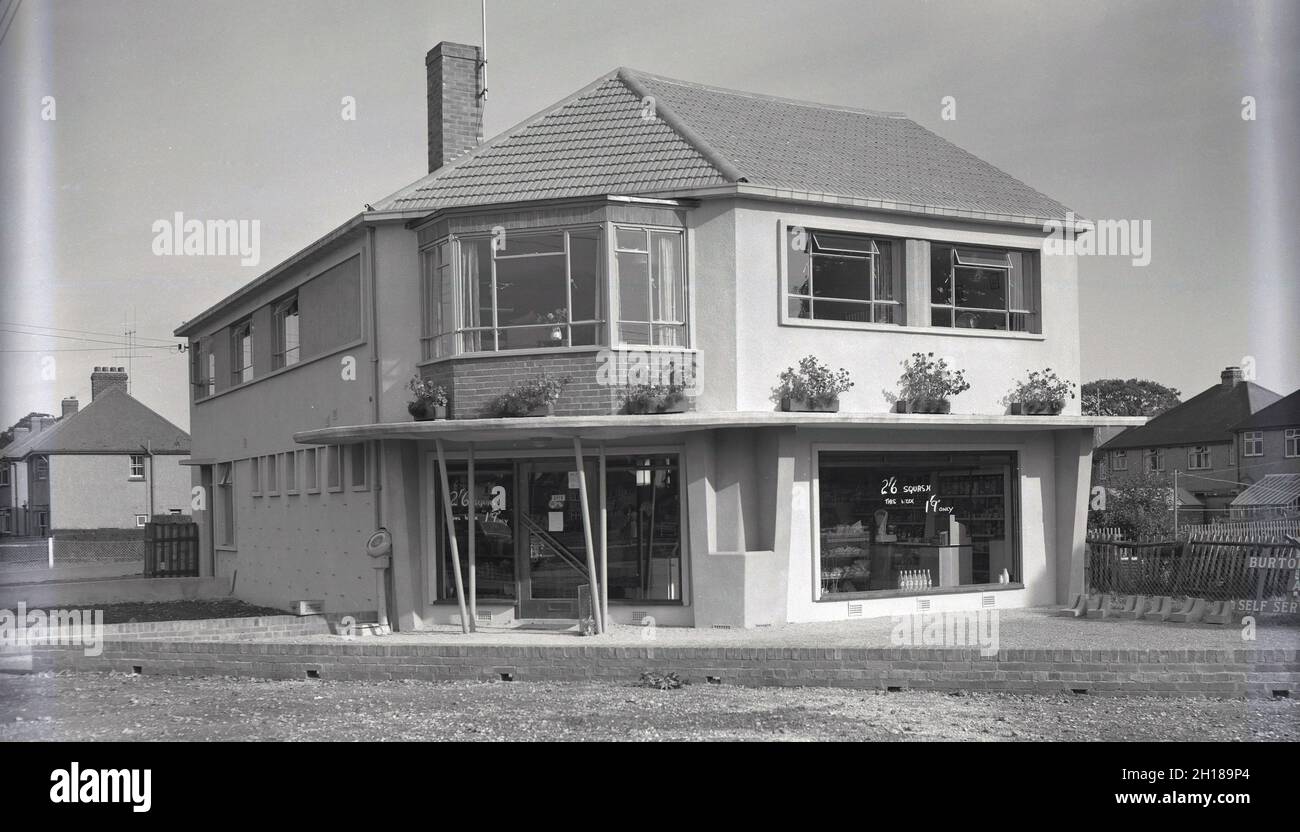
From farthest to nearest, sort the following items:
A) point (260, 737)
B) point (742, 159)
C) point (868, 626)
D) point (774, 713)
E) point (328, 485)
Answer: point (328, 485) → point (742, 159) → point (868, 626) → point (774, 713) → point (260, 737)

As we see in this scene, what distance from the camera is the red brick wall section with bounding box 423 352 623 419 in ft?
57.3

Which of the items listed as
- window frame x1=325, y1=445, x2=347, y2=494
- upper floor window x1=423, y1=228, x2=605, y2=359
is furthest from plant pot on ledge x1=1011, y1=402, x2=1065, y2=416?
window frame x1=325, y1=445, x2=347, y2=494

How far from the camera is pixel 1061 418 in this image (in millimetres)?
19719

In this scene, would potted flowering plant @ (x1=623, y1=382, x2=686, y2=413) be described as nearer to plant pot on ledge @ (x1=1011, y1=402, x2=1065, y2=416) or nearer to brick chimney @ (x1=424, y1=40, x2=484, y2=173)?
plant pot on ledge @ (x1=1011, y1=402, x2=1065, y2=416)

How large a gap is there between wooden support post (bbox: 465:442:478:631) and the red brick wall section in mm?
890

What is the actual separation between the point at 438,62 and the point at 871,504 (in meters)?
10.8

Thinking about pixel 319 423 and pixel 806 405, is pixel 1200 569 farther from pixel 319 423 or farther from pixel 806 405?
pixel 319 423

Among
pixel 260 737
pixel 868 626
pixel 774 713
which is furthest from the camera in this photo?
pixel 868 626

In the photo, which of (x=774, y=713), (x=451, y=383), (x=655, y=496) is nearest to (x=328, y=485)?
(x=451, y=383)

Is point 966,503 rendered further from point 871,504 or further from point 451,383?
point 451,383

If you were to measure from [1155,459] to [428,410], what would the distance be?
183 feet

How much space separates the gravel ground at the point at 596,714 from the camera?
11.3 m

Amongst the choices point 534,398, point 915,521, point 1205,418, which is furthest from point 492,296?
point 1205,418

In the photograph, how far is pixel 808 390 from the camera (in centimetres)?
1805
